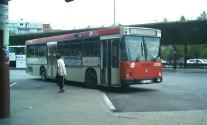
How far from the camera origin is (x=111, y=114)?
1294cm

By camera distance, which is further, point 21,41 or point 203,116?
point 21,41

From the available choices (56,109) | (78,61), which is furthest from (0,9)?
(78,61)

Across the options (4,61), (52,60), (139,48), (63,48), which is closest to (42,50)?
(52,60)

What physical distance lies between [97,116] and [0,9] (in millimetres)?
3907

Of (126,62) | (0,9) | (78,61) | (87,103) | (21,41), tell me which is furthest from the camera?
(21,41)

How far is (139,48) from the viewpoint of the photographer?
20.2m

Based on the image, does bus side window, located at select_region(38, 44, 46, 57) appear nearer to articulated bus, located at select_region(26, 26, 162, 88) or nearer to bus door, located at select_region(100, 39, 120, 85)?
articulated bus, located at select_region(26, 26, 162, 88)

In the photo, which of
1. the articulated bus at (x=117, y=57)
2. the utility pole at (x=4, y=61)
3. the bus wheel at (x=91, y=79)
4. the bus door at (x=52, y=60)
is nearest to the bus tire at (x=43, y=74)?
the bus door at (x=52, y=60)

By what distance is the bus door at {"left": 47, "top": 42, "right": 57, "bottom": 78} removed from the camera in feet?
89.6

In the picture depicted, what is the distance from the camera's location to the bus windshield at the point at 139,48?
19.6 meters

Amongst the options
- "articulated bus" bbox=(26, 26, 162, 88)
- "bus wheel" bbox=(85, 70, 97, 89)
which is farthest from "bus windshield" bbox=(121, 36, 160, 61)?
"bus wheel" bbox=(85, 70, 97, 89)

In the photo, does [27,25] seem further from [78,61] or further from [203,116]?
[203,116]

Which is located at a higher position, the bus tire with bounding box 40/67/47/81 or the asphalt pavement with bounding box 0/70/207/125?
the bus tire with bounding box 40/67/47/81

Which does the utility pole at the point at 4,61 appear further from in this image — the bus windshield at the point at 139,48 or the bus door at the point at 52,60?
the bus door at the point at 52,60
